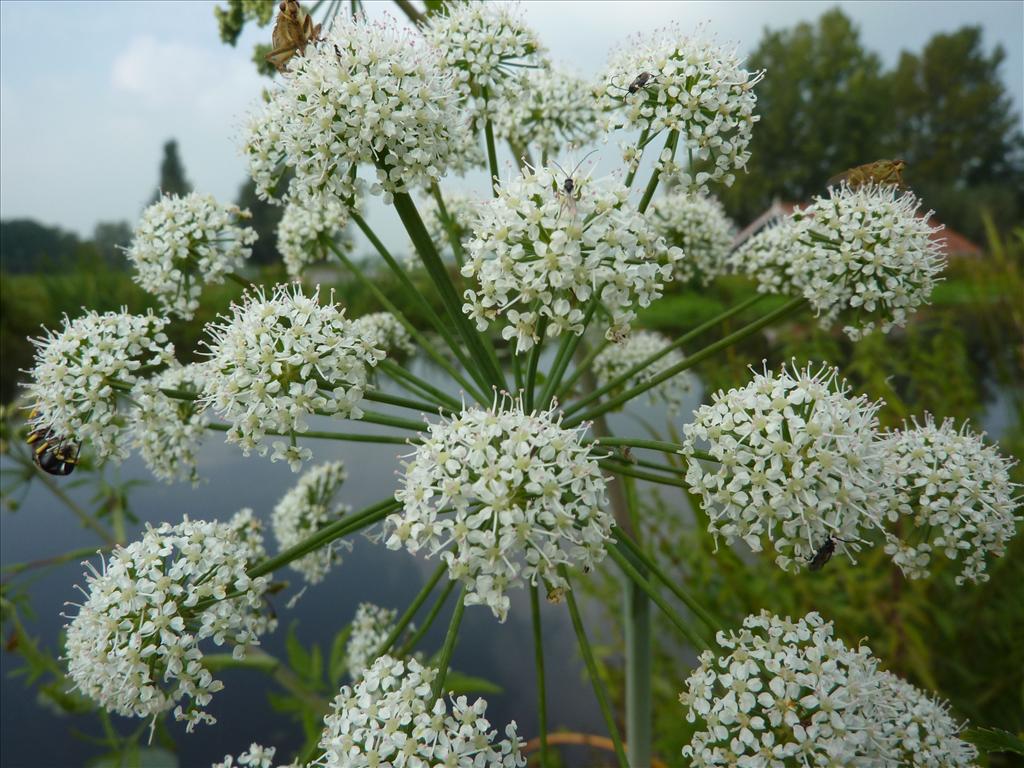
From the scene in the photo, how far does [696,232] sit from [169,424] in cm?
175

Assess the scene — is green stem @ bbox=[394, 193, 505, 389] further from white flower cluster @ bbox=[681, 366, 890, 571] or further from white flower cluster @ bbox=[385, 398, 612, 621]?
white flower cluster @ bbox=[681, 366, 890, 571]

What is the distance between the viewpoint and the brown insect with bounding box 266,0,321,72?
4.45ft

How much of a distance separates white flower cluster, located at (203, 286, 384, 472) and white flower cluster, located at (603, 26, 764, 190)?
2.67 ft

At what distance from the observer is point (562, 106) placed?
1.91 m

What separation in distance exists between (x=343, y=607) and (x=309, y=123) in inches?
103

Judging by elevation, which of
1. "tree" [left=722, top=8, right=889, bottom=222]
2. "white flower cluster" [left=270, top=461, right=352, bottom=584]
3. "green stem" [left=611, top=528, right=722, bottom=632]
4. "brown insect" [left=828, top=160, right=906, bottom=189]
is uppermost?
"tree" [left=722, top=8, right=889, bottom=222]

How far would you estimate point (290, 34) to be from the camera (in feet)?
4.48

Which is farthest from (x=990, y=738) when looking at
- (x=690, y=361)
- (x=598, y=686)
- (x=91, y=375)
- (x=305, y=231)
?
(x=305, y=231)

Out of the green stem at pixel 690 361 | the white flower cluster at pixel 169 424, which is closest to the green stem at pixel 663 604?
the green stem at pixel 690 361

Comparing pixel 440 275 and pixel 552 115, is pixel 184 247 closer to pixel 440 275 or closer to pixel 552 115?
pixel 440 275

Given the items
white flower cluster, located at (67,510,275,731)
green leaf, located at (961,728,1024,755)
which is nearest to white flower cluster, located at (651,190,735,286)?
green leaf, located at (961,728,1024,755)

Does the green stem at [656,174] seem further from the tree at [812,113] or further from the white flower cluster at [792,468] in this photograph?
the tree at [812,113]

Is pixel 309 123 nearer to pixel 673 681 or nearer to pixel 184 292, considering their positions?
pixel 184 292

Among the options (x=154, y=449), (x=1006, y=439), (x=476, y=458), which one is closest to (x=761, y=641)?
(x=476, y=458)
